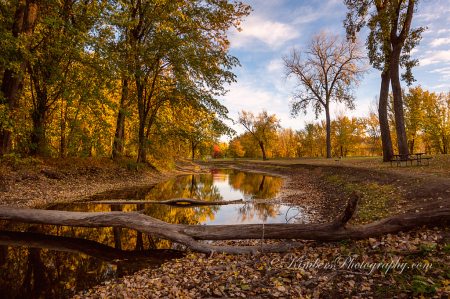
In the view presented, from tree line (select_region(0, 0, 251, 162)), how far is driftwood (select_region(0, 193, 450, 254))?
6653 mm

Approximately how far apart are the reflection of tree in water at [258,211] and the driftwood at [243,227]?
314 cm

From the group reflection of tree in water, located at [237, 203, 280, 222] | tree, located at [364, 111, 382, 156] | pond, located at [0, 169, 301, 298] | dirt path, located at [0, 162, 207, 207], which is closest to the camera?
pond, located at [0, 169, 301, 298]

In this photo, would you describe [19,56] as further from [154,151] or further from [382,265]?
[382,265]

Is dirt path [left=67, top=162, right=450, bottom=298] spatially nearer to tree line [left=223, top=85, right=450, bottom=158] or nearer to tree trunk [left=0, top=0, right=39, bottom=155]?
tree trunk [left=0, top=0, right=39, bottom=155]

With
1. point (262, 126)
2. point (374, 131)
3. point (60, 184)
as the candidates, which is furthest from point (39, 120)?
point (374, 131)

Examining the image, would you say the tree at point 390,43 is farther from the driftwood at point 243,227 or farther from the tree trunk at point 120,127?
the tree trunk at point 120,127

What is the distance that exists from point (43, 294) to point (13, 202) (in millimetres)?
7421

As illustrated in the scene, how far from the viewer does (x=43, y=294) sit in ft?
14.2

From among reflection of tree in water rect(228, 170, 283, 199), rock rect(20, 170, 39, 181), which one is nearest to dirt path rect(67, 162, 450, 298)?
reflection of tree in water rect(228, 170, 283, 199)

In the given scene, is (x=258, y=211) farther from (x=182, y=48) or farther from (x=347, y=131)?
(x=347, y=131)

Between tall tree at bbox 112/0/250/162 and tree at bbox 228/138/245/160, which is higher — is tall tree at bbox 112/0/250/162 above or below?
above

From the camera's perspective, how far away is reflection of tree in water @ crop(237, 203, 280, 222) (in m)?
9.60

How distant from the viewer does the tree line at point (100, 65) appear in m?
11.9

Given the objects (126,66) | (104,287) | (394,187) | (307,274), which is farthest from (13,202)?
(394,187)
